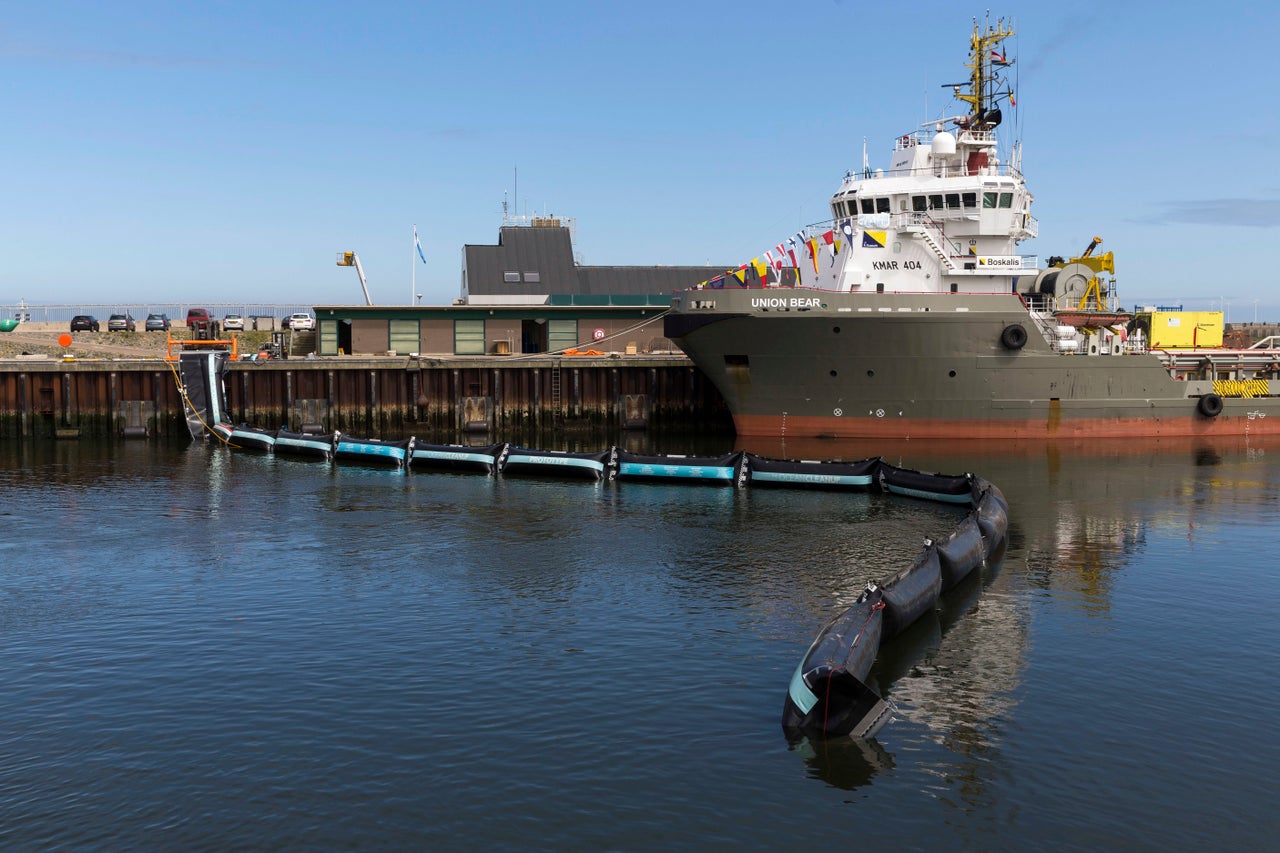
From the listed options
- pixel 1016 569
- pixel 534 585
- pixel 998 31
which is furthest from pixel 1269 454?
pixel 534 585

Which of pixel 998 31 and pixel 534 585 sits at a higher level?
pixel 998 31

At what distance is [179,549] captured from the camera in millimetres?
29328

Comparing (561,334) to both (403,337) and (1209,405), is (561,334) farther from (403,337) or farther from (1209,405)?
(1209,405)

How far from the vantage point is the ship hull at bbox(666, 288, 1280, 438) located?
4744 cm

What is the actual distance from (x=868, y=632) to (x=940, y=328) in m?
31.0

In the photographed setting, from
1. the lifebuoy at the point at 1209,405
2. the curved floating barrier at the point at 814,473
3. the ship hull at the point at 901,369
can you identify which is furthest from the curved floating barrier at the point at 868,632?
the lifebuoy at the point at 1209,405

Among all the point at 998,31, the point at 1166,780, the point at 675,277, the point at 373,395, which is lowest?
the point at 1166,780

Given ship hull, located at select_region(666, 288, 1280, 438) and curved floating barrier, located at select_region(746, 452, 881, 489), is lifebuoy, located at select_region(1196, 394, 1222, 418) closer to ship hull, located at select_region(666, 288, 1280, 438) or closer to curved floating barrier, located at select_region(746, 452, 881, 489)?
ship hull, located at select_region(666, 288, 1280, 438)

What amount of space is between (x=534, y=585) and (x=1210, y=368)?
44.1 m

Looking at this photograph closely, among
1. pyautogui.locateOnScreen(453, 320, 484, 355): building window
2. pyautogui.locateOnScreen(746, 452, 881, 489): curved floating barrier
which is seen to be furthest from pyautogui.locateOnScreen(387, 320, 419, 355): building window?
pyautogui.locateOnScreen(746, 452, 881, 489): curved floating barrier

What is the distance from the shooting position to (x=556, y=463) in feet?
139

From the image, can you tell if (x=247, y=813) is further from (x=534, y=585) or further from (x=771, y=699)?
(x=534, y=585)

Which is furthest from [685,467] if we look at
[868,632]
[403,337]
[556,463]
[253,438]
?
[403,337]

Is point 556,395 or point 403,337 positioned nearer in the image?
point 556,395
